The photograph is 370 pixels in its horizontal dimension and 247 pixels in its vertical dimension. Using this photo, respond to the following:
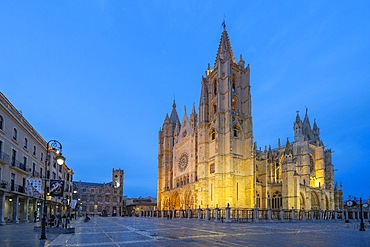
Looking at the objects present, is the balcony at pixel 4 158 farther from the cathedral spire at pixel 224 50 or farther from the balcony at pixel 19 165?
the cathedral spire at pixel 224 50

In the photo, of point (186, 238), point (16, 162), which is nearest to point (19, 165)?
point (16, 162)

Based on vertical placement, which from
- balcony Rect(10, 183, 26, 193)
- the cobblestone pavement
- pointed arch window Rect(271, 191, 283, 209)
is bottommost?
pointed arch window Rect(271, 191, 283, 209)

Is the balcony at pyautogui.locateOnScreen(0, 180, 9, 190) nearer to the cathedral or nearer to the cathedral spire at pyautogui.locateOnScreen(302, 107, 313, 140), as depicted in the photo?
the cathedral

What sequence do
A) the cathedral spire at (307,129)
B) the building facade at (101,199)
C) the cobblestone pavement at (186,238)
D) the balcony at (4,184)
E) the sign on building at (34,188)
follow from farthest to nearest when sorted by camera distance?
the building facade at (101,199) < the cathedral spire at (307,129) < the balcony at (4,184) < the sign on building at (34,188) < the cobblestone pavement at (186,238)

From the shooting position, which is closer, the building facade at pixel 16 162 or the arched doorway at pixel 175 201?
the building facade at pixel 16 162

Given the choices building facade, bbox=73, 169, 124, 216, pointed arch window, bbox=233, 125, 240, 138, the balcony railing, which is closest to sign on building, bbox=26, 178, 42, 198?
the balcony railing

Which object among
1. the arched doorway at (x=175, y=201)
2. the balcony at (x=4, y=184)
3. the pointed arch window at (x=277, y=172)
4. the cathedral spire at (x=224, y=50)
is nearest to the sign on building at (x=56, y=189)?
the balcony at (x=4, y=184)

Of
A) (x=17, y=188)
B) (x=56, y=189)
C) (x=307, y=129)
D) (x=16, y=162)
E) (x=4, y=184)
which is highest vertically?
(x=307, y=129)

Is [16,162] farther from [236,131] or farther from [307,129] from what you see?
[307,129]

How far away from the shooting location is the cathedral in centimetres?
5888

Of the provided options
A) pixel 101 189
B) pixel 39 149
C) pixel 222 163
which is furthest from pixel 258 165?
pixel 101 189

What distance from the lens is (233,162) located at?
58594 millimetres

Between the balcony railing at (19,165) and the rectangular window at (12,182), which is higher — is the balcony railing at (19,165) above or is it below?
above

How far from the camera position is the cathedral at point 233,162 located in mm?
58875
